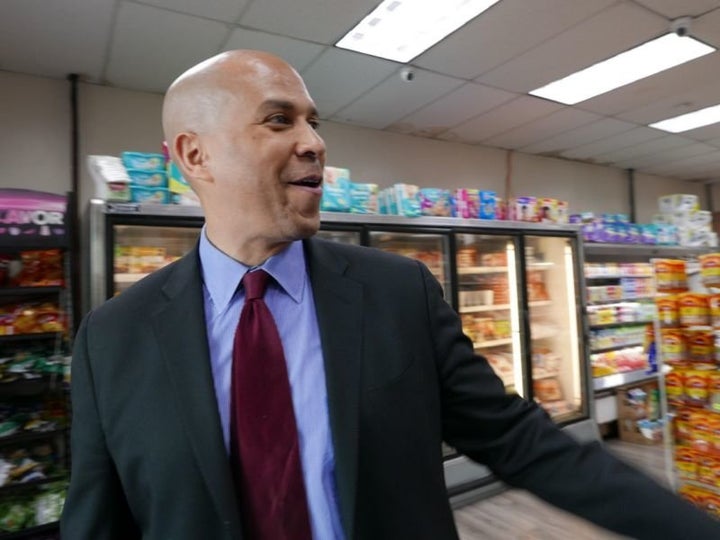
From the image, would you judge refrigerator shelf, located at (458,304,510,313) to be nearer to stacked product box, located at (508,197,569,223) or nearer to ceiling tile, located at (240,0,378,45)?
stacked product box, located at (508,197,569,223)

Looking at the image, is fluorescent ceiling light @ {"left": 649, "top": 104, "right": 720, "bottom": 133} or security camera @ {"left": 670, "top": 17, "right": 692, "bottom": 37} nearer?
security camera @ {"left": 670, "top": 17, "right": 692, "bottom": 37}

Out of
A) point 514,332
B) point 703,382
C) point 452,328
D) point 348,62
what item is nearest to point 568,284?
point 514,332

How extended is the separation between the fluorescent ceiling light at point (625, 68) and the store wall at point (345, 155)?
1.31 meters

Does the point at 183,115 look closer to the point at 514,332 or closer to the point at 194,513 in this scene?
the point at 194,513

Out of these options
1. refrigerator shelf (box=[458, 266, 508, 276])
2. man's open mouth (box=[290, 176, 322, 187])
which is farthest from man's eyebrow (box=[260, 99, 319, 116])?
refrigerator shelf (box=[458, 266, 508, 276])

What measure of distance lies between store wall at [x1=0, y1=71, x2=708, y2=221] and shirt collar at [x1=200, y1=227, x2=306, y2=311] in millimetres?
2771

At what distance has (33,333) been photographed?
253 centimetres

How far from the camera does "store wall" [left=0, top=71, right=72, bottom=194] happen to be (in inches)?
118

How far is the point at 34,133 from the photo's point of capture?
3070mm

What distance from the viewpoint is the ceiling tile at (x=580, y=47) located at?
111 inches

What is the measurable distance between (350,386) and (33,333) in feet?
8.11

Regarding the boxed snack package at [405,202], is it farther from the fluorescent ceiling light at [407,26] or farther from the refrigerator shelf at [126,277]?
the refrigerator shelf at [126,277]

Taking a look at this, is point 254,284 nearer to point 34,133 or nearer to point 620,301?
point 34,133

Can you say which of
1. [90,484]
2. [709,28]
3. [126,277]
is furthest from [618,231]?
[90,484]
